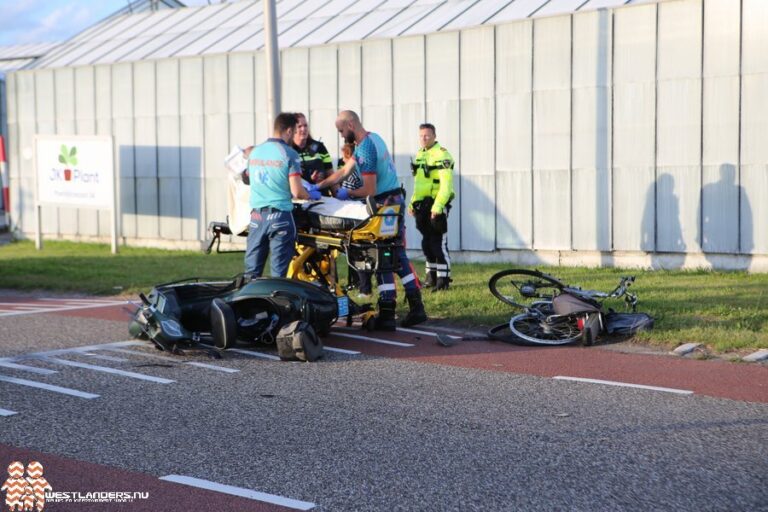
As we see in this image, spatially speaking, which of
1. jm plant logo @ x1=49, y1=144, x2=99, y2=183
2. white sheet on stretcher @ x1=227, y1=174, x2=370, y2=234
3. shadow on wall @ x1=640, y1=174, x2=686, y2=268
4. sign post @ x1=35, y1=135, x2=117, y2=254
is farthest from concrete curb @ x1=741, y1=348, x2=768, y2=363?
jm plant logo @ x1=49, y1=144, x2=99, y2=183

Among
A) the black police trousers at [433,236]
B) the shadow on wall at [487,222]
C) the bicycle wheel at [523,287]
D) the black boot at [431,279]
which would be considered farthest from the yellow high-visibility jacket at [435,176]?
the shadow on wall at [487,222]

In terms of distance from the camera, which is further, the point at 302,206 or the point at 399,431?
the point at 302,206

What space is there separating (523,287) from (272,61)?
20.0ft

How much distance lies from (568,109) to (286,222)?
8875 mm

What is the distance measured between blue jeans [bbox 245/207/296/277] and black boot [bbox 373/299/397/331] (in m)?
1.02

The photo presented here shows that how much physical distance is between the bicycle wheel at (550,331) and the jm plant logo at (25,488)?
5.01m

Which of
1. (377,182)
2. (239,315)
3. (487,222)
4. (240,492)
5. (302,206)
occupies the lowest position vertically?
(240,492)

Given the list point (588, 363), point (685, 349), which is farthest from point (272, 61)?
point (685, 349)

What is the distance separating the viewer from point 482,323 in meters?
10.2

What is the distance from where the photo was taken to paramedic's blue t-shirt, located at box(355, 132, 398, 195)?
33.2 ft

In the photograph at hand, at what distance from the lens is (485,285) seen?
1305 centimetres

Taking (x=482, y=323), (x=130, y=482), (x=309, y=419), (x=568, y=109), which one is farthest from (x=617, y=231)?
(x=130, y=482)

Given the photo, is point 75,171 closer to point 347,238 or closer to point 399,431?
point 347,238

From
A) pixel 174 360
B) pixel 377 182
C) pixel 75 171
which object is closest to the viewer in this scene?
pixel 174 360
